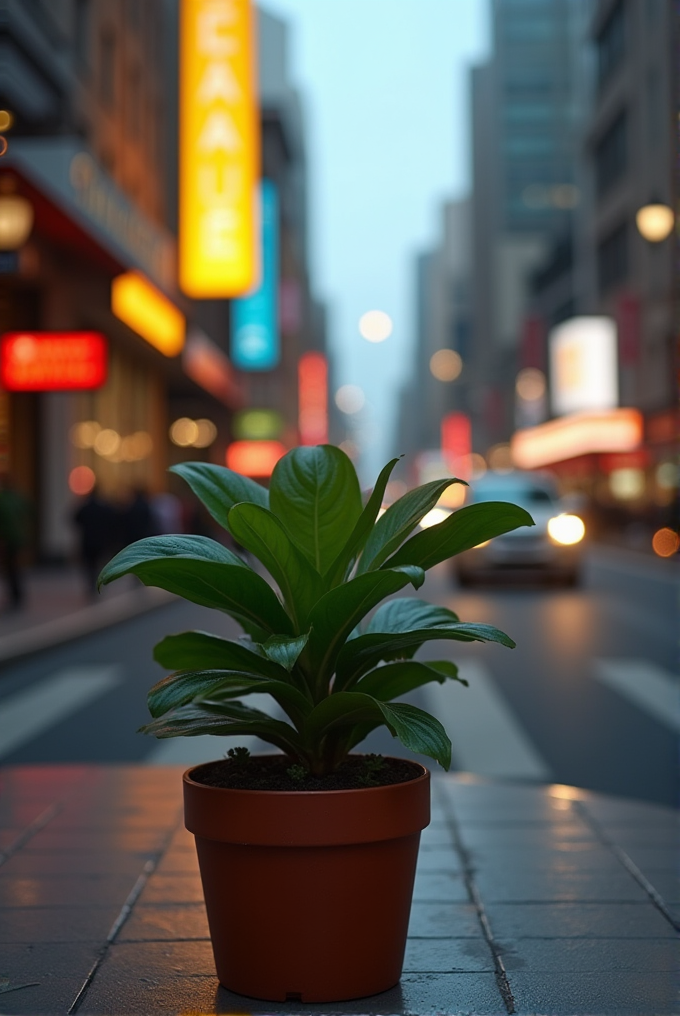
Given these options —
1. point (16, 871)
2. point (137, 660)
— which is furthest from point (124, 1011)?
point (137, 660)

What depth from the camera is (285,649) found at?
3.12 metres

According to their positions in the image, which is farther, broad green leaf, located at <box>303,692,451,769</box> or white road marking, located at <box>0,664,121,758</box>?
white road marking, located at <box>0,664,121,758</box>

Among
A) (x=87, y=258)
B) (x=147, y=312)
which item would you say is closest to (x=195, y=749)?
(x=87, y=258)

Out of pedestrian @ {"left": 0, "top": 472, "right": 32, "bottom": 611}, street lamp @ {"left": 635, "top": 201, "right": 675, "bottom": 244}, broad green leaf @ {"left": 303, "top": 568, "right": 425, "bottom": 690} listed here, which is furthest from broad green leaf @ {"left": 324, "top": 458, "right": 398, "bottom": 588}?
street lamp @ {"left": 635, "top": 201, "right": 675, "bottom": 244}

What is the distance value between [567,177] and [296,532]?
456 feet

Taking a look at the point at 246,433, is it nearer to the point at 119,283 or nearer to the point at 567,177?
the point at 119,283

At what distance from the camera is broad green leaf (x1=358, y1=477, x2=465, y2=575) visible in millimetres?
3400

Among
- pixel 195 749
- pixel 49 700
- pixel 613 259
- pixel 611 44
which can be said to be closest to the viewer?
pixel 195 749

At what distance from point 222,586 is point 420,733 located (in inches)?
24.1

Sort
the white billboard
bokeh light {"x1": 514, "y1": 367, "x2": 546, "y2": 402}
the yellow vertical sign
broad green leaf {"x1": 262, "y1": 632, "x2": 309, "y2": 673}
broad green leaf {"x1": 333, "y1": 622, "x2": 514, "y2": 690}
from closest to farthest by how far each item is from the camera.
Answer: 1. broad green leaf {"x1": 262, "y1": 632, "x2": 309, "y2": 673}
2. broad green leaf {"x1": 333, "y1": 622, "x2": 514, "y2": 690}
3. the yellow vertical sign
4. the white billboard
5. bokeh light {"x1": 514, "y1": 367, "x2": 546, "y2": 402}

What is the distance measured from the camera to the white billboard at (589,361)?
64.5 m

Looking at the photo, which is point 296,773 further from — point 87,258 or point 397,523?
point 87,258

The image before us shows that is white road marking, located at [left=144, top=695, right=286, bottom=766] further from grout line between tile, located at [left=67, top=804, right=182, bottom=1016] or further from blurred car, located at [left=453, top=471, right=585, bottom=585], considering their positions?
blurred car, located at [left=453, top=471, right=585, bottom=585]

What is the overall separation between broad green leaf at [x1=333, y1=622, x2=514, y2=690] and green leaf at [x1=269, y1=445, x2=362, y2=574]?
258 mm
